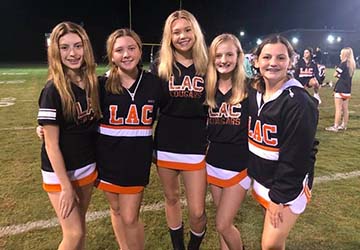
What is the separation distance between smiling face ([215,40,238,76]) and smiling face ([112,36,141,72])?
0.54 metres

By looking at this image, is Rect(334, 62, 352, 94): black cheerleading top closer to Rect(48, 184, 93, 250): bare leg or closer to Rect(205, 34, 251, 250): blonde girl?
Rect(205, 34, 251, 250): blonde girl

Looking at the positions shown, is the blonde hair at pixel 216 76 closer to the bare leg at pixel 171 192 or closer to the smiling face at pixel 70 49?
the bare leg at pixel 171 192

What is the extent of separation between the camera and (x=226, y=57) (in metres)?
2.36

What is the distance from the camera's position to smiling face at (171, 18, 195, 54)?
8.11ft

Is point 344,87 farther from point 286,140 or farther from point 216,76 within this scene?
point 286,140

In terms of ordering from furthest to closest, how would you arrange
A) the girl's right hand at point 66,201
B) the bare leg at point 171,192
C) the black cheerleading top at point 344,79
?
the black cheerleading top at point 344,79 < the bare leg at point 171,192 < the girl's right hand at point 66,201

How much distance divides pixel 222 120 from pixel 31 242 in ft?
5.97

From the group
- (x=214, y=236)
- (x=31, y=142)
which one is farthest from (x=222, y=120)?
(x=31, y=142)

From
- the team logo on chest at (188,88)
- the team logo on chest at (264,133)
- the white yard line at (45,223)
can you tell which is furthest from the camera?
the white yard line at (45,223)

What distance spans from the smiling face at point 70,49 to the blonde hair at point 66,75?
0.02 meters

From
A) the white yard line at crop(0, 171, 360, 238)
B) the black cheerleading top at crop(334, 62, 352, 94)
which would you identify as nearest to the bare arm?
the white yard line at crop(0, 171, 360, 238)

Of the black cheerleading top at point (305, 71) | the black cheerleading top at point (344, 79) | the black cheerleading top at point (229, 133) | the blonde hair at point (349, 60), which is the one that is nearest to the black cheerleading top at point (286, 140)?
the black cheerleading top at point (229, 133)

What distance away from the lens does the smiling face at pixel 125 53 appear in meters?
2.28

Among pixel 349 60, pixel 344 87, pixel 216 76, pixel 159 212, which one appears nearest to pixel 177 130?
pixel 216 76
